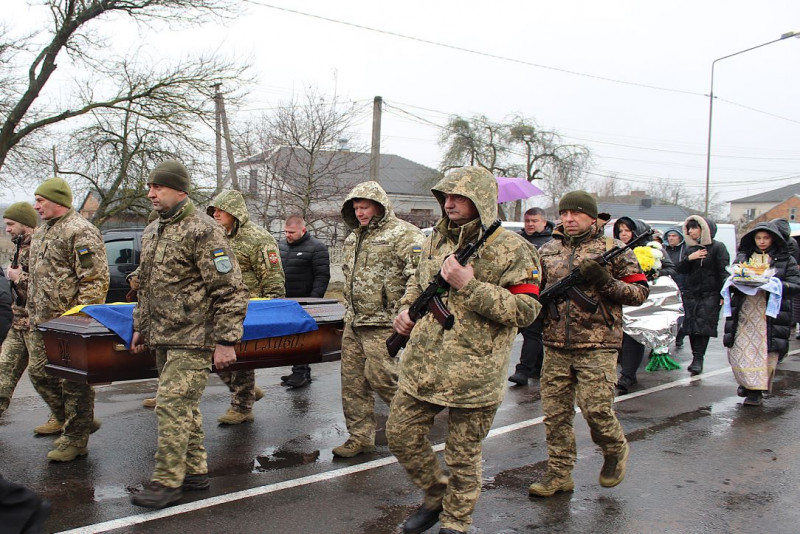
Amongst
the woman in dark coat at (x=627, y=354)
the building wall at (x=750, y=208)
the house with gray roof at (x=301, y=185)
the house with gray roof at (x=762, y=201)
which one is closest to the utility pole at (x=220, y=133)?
the house with gray roof at (x=301, y=185)

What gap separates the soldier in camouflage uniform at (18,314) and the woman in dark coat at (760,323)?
6.15 m

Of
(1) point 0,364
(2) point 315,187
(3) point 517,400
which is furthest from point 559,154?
(1) point 0,364

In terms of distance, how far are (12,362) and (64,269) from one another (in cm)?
96

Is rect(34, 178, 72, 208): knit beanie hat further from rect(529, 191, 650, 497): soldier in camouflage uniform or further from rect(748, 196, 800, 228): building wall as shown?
rect(748, 196, 800, 228): building wall

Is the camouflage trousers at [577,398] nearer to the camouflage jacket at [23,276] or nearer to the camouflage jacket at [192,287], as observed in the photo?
the camouflage jacket at [192,287]

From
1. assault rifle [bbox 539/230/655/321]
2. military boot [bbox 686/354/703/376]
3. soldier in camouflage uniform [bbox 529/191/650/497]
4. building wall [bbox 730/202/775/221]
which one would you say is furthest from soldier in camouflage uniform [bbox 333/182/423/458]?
building wall [bbox 730/202/775/221]

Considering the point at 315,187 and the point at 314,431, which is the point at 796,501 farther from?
the point at 315,187

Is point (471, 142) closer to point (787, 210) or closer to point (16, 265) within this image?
point (16, 265)

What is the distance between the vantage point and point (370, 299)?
513 centimetres

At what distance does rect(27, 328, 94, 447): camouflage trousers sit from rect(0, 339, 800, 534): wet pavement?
212 mm

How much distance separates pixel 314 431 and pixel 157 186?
2578 mm

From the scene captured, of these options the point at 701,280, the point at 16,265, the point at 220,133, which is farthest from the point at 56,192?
the point at 220,133

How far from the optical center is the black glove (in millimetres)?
4367

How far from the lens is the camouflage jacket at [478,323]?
11.6ft
